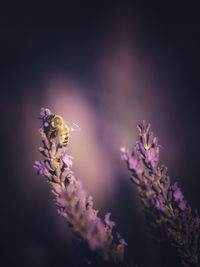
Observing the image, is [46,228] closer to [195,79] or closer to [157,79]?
[157,79]

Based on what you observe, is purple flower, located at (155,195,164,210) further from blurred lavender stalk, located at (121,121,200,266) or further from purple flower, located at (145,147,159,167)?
purple flower, located at (145,147,159,167)

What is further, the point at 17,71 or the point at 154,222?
the point at 17,71

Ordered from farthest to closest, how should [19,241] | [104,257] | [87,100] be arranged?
[87,100]
[19,241]
[104,257]

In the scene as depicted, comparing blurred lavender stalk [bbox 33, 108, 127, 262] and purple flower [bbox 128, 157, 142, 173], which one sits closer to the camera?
blurred lavender stalk [bbox 33, 108, 127, 262]

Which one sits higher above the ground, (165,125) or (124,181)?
(165,125)

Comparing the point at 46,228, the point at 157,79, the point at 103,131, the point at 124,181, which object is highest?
the point at 157,79

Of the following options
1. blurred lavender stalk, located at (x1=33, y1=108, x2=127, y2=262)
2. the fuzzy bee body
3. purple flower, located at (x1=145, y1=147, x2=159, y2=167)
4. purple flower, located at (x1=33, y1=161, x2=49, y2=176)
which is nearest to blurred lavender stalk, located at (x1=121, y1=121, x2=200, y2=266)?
purple flower, located at (x1=145, y1=147, x2=159, y2=167)

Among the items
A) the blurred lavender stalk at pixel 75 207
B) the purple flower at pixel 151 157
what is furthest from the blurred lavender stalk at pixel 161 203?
the blurred lavender stalk at pixel 75 207

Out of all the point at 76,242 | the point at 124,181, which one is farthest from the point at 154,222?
the point at 124,181
